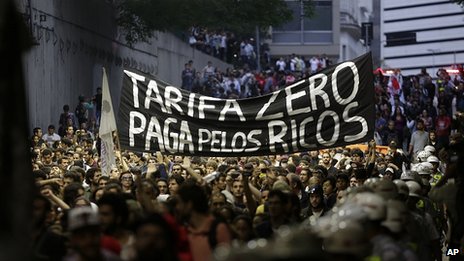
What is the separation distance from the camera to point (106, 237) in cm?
1085

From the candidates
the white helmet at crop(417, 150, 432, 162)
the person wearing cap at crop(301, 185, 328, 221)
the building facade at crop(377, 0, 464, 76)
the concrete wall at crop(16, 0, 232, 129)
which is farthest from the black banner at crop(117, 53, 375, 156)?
the building facade at crop(377, 0, 464, 76)

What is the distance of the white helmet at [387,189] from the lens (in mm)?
13316

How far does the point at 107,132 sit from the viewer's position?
61.1 ft

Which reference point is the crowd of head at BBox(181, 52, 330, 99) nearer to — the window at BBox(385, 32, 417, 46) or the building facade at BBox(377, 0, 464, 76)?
the window at BBox(385, 32, 417, 46)

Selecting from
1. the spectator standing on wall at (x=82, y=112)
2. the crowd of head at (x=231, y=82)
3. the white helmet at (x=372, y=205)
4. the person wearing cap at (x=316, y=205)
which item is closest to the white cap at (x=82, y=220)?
the white helmet at (x=372, y=205)

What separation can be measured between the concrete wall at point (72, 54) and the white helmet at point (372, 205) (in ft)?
72.5

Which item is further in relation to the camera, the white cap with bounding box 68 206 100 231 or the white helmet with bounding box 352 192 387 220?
the white helmet with bounding box 352 192 387 220

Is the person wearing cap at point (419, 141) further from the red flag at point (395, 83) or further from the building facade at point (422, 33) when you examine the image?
the building facade at point (422, 33)

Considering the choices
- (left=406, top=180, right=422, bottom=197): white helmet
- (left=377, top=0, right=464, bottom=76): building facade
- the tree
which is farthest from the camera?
(left=377, top=0, right=464, bottom=76): building facade

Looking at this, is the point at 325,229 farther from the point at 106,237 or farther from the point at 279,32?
the point at 279,32

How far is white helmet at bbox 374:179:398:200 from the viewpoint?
13316 millimetres

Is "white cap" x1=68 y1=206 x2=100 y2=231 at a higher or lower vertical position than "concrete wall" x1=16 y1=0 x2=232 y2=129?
lower

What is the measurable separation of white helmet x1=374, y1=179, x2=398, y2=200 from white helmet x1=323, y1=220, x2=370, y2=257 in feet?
11.7

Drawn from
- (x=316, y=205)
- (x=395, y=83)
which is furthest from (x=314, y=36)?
(x=316, y=205)
